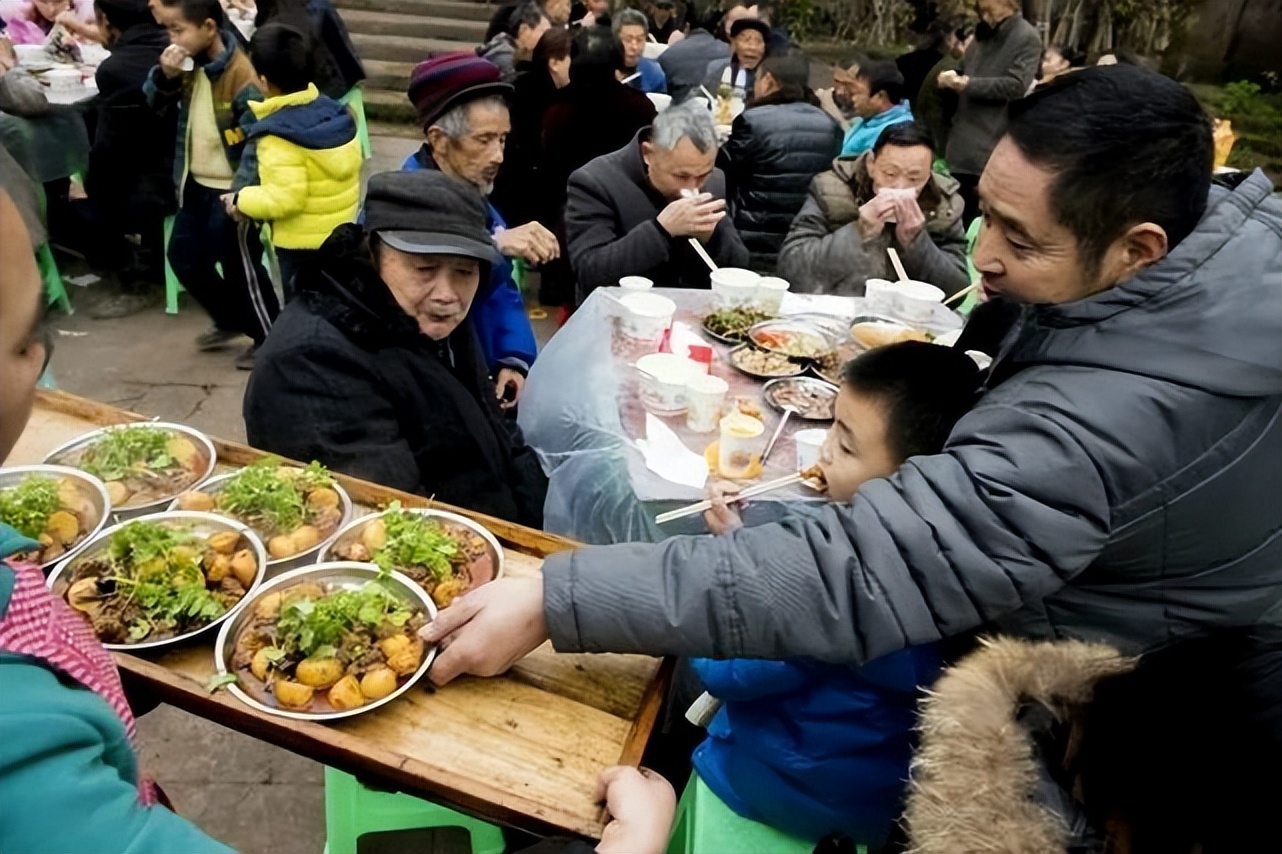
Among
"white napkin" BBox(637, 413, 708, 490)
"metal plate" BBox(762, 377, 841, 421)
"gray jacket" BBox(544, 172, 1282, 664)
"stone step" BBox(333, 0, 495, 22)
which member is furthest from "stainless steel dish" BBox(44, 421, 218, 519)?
"stone step" BBox(333, 0, 495, 22)

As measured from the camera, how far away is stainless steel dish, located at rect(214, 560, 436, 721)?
150cm

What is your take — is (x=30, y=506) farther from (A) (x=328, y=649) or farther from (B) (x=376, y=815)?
(B) (x=376, y=815)

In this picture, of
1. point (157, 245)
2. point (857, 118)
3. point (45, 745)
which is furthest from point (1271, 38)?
point (45, 745)

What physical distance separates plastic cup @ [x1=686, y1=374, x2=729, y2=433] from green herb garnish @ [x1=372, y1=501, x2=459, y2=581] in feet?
3.50

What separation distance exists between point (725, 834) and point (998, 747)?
3.79 feet

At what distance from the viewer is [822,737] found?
1761mm

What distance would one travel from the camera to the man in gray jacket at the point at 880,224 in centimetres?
400

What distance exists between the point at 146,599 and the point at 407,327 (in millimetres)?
1073

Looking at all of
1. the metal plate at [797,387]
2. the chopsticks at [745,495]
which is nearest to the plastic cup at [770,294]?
the metal plate at [797,387]

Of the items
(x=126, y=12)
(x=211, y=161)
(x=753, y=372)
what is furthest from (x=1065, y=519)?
(x=126, y=12)

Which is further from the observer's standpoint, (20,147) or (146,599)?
(20,147)

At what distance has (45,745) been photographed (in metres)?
0.84

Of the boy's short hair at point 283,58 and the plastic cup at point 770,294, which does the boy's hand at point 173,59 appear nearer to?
the boy's short hair at point 283,58

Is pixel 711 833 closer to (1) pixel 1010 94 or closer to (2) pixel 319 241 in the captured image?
(2) pixel 319 241
